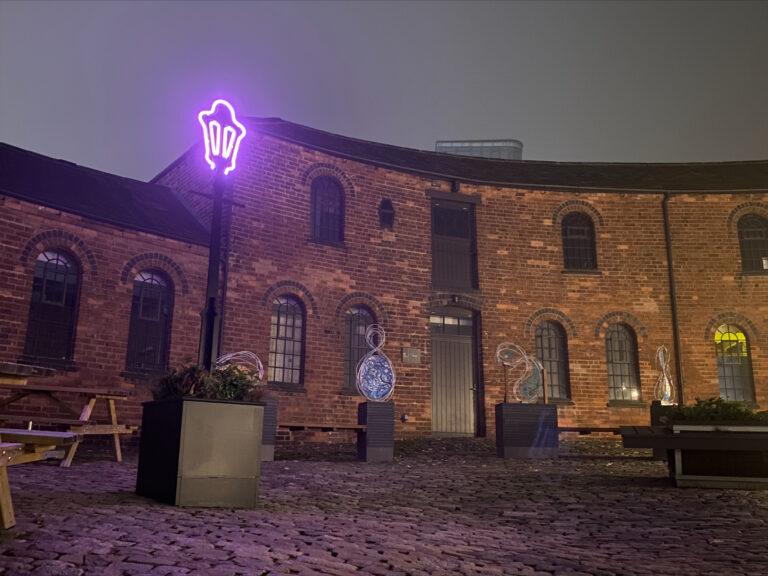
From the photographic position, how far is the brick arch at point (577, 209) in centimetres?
1830

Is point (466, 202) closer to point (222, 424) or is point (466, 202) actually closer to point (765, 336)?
point (765, 336)

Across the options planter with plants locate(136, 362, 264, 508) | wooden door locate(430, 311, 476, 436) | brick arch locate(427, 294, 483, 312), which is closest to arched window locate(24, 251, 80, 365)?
planter with plants locate(136, 362, 264, 508)

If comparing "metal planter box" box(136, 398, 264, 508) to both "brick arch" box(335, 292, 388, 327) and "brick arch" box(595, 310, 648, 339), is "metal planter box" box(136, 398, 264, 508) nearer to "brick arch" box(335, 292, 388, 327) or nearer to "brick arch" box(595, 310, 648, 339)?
"brick arch" box(335, 292, 388, 327)

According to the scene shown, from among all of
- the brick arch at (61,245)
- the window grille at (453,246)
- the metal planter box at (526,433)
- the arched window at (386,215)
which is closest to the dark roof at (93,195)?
the brick arch at (61,245)

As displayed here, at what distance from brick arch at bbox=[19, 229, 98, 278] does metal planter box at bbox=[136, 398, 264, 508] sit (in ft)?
27.1

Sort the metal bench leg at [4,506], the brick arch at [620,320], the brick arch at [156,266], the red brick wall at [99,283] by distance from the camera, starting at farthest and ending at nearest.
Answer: the brick arch at [620,320] → the brick arch at [156,266] → the red brick wall at [99,283] → the metal bench leg at [4,506]

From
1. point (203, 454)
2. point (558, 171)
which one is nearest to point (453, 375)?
point (558, 171)

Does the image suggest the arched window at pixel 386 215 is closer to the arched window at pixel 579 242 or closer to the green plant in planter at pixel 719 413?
the arched window at pixel 579 242

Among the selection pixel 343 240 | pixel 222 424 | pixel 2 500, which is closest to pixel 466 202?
pixel 343 240

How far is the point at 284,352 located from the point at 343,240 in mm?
3180

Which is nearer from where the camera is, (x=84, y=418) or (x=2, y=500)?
(x=2, y=500)

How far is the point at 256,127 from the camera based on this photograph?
15664 millimetres

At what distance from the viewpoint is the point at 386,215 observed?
17.1m

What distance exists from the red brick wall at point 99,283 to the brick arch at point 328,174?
3.22m
